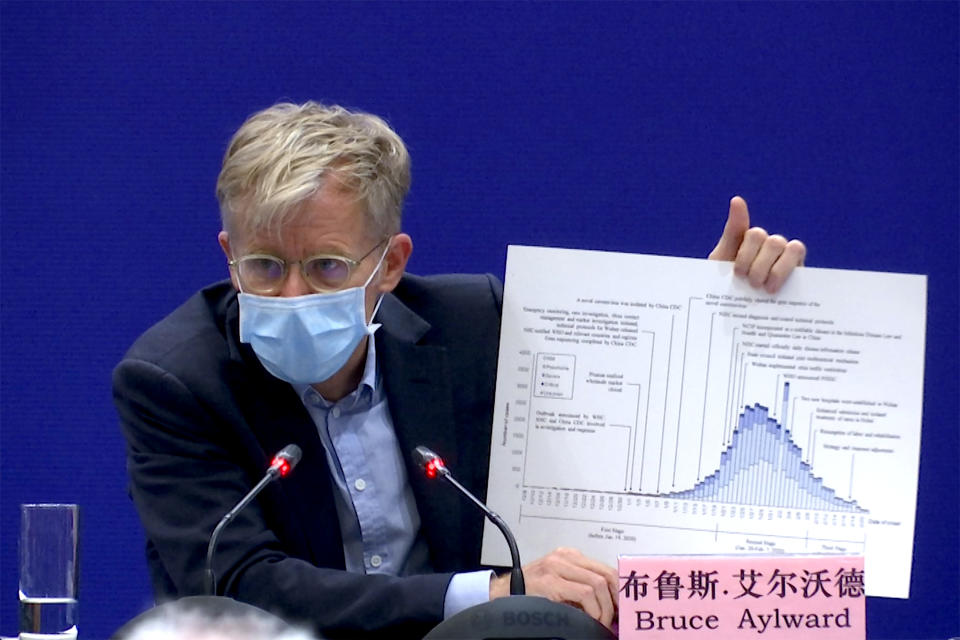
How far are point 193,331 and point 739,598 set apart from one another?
2.66 ft

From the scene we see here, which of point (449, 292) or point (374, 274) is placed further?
point (449, 292)

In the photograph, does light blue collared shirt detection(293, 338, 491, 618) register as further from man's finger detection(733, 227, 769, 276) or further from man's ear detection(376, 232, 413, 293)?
man's finger detection(733, 227, 769, 276)

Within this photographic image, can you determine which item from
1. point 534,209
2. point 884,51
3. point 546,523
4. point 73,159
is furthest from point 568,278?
point 73,159

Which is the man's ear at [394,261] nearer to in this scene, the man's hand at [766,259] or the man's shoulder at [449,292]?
the man's shoulder at [449,292]

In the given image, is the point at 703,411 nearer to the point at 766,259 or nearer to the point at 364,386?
the point at 766,259

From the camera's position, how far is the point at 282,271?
1.39 meters

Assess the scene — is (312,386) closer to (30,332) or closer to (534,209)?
(534,209)

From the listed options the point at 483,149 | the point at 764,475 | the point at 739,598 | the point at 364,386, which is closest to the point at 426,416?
the point at 364,386

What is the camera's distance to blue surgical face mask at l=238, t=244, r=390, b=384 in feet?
4.52

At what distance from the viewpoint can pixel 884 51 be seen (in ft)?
7.63

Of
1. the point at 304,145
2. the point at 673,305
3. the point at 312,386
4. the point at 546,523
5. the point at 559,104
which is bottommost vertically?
the point at 546,523

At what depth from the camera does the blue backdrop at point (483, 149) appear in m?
2.33

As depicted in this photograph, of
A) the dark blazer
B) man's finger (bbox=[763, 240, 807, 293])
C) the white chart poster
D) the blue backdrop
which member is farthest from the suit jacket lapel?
the blue backdrop

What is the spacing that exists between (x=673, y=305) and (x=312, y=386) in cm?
48
